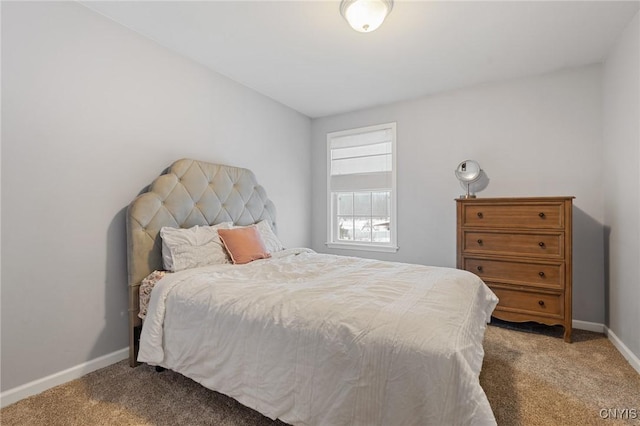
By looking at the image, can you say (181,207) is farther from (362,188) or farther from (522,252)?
(522,252)

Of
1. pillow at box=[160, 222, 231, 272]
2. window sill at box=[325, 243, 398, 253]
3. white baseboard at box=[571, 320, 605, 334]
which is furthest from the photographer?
window sill at box=[325, 243, 398, 253]

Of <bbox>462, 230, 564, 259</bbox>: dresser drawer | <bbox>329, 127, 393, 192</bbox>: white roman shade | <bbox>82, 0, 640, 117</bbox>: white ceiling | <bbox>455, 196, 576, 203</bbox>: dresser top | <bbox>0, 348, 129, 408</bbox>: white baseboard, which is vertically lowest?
<bbox>0, 348, 129, 408</bbox>: white baseboard

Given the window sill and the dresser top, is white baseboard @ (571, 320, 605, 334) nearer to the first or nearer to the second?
the dresser top

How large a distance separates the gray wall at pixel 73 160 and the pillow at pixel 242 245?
75cm

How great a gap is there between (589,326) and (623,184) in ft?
4.56

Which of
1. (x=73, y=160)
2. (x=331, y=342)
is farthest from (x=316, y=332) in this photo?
(x=73, y=160)

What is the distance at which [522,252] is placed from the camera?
8.54 ft

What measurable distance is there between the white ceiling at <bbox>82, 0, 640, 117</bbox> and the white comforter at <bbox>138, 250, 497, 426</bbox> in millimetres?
1834

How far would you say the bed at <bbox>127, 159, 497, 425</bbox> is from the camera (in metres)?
1.01

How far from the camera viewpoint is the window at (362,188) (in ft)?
12.4

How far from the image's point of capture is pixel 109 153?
2107mm

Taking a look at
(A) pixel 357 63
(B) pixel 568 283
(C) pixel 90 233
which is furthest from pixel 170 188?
(B) pixel 568 283

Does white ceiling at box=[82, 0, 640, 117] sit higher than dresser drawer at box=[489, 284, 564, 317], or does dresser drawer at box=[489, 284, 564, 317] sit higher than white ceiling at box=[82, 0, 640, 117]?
white ceiling at box=[82, 0, 640, 117]

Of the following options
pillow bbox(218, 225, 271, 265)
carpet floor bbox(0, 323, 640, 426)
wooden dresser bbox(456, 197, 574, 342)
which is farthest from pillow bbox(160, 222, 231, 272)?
wooden dresser bbox(456, 197, 574, 342)
